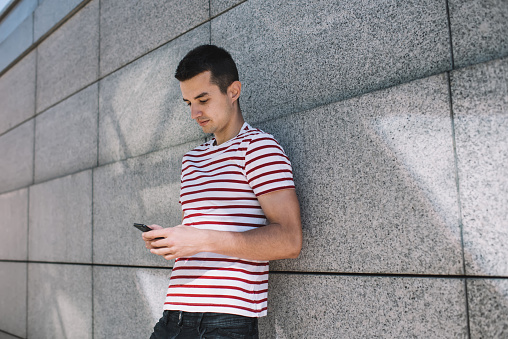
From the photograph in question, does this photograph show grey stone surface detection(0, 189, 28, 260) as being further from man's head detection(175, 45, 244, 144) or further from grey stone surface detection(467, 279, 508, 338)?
grey stone surface detection(467, 279, 508, 338)

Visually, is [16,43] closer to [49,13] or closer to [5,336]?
[49,13]

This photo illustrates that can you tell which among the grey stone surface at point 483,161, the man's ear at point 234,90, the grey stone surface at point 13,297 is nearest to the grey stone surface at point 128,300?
the man's ear at point 234,90

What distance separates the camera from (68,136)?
5090 mm

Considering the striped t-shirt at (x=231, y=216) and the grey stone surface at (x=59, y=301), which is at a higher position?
the striped t-shirt at (x=231, y=216)

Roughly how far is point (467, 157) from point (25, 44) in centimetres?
663

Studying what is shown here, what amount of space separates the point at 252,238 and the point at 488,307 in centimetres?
98

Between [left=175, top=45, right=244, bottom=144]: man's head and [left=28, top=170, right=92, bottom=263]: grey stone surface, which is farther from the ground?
[left=175, top=45, right=244, bottom=144]: man's head

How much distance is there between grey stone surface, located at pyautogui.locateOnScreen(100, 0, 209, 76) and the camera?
3.50 metres

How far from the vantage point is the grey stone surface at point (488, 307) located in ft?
5.23

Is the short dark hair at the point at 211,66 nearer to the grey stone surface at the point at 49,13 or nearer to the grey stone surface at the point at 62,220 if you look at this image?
the grey stone surface at the point at 62,220

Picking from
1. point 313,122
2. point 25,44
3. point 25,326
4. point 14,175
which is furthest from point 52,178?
point 313,122

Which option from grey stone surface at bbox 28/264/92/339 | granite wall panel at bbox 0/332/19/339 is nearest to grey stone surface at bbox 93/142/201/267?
grey stone surface at bbox 28/264/92/339

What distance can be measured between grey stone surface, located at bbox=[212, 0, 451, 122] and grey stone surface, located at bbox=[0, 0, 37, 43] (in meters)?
4.84

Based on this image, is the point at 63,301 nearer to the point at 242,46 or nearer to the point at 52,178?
the point at 52,178
